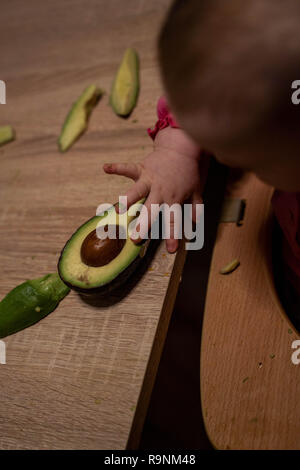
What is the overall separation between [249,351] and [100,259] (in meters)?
0.23

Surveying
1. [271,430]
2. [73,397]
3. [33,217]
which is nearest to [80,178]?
[33,217]

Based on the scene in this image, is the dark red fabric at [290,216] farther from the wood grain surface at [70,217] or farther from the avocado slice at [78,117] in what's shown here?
the avocado slice at [78,117]

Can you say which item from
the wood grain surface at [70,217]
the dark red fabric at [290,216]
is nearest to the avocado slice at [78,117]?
the wood grain surface at [70,217]

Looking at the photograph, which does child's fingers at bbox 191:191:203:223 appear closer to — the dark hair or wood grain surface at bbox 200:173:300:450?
wood grain surface at bbox 200:173:300:450

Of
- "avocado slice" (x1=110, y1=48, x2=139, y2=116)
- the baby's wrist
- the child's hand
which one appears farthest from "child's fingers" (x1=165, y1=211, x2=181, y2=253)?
"avocado slice" (x1=110, y1=48, x2=139, y2=116)

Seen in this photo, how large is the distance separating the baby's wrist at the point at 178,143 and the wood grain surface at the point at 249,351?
0.41 feet

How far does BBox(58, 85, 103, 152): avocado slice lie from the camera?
2.55ft

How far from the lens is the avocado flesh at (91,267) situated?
567 millimetres

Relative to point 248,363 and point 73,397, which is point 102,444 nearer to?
point 73,397

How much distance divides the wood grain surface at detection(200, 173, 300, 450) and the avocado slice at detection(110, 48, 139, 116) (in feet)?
0.86

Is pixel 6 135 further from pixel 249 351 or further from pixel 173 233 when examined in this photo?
pixel 249 351

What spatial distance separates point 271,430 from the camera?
0.54 metres

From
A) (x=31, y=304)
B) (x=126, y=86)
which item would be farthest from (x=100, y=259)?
(x=126, y=86)

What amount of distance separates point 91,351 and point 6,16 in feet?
2.91
